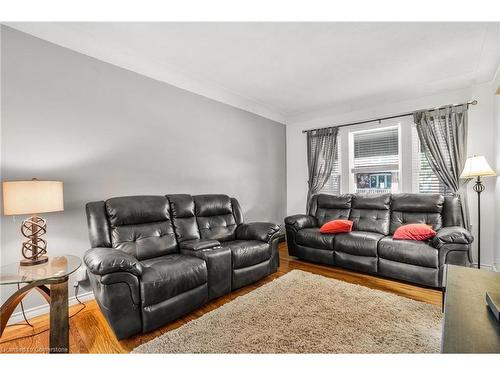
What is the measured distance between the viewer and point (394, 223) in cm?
352

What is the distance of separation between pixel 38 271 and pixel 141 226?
3.24 ft

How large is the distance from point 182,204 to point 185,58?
1.72m

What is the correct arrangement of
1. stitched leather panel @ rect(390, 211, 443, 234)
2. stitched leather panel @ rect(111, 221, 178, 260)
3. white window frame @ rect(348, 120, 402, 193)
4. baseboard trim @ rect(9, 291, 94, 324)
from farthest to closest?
white window frame @ rect(348, 120, 402, 193) → stitched leather panel @ rect(390, 211, 443, 234) → stitched leather panel @ rect(111, 221, 178, 260) → baseboard trim @ rect(9, 291, 94, 324)

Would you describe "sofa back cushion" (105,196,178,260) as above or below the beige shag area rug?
above

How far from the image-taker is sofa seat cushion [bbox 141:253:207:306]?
189 cm

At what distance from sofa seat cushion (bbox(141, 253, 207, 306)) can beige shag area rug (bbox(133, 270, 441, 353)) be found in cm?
28

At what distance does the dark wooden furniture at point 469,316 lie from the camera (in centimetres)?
94

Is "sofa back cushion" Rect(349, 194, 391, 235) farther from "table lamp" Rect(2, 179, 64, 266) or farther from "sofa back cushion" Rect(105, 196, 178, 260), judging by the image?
"table lamp" Rect(2, 179, 64, 266)

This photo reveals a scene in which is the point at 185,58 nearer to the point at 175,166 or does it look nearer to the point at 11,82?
the point at 175,166

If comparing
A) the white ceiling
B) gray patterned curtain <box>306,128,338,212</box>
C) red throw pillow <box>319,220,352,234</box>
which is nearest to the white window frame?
gray patterned curtain <box>306,128,338,212</box>

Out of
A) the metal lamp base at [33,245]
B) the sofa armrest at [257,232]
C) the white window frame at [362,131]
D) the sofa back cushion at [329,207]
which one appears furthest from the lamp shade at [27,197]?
the white window frame at [362,131]

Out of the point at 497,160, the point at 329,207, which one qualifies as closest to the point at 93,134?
the point at 329,207

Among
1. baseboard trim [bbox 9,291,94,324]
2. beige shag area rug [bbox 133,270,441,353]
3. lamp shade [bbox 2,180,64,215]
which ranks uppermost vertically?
lamp shade [bbox 2,180,64,215]

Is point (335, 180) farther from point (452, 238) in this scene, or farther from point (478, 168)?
point (452, 238)
